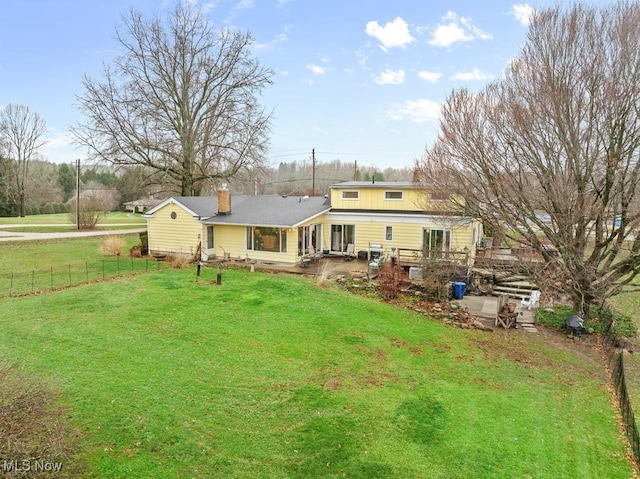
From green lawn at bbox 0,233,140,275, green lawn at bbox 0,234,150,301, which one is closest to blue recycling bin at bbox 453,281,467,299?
green lawn at bbox 0,234,150,301

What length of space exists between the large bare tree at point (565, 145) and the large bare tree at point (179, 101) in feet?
62.1

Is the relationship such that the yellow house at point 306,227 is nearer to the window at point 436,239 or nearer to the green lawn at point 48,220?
the window at point 436,239

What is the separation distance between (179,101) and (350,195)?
1482cm

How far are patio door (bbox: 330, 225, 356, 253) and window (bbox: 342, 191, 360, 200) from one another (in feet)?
4.98

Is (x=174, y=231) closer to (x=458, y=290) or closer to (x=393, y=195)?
(x=393, y=195)

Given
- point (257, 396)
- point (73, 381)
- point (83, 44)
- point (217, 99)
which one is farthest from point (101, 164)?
point (257, 396)

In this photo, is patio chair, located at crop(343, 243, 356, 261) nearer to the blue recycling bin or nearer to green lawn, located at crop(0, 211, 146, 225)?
the blue recycling bin

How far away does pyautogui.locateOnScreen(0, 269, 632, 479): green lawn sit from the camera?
19.5ft

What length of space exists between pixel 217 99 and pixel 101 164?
9012mm

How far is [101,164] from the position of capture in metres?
26.1

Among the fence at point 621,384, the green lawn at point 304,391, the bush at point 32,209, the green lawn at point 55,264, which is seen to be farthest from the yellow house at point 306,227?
the bush at point 32,209

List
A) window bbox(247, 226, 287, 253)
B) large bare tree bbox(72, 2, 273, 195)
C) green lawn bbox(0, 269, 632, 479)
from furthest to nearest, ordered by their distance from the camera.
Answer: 1. large bare tree bbox(72, 2, 273, 195)
2. window bbox(247, 226, 287, 253)
3. green lawn bbox(0, 269, 632, 479)

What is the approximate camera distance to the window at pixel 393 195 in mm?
20028

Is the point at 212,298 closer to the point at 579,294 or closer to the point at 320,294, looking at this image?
the point at 320,294
